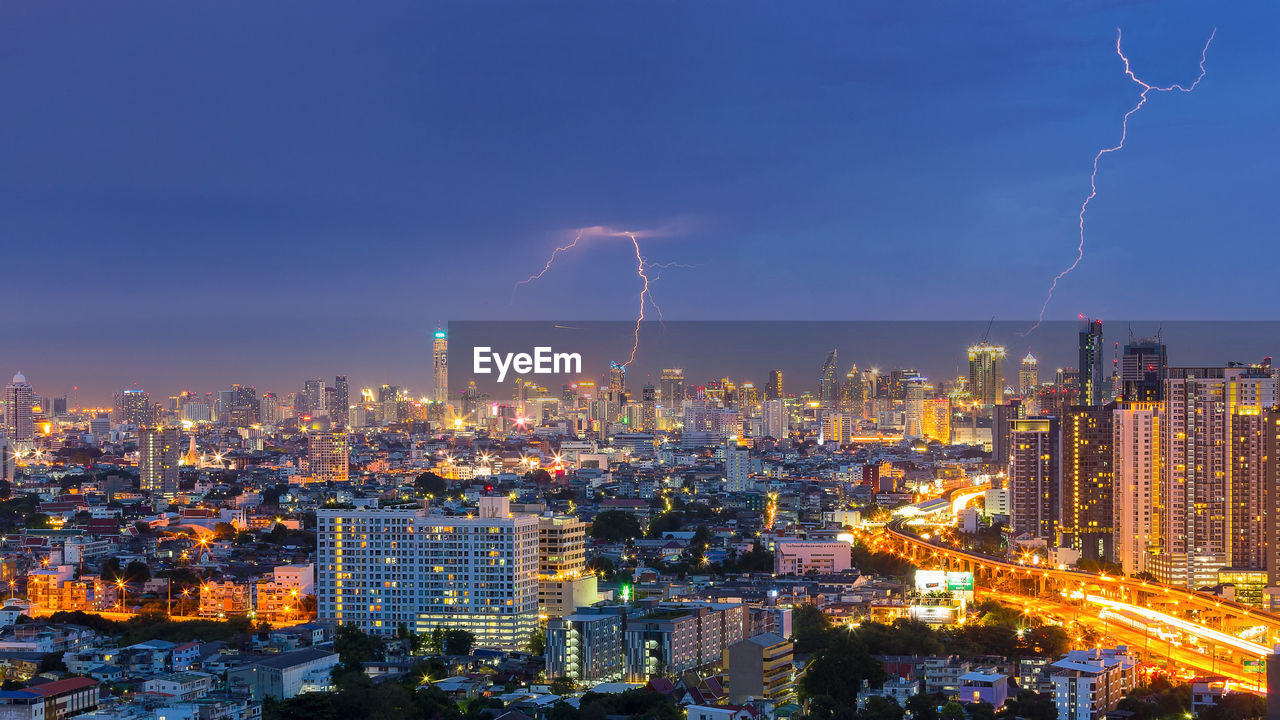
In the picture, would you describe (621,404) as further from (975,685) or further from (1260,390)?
(975,685)

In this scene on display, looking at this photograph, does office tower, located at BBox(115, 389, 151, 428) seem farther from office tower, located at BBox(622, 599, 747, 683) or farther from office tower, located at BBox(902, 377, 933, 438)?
office tower, located at BBox(622, 599, 747, 683)

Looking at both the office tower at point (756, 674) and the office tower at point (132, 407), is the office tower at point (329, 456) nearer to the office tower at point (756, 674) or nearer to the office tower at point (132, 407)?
the office tower at point (132, 407)

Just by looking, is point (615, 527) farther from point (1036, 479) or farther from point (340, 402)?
point (340, 402)

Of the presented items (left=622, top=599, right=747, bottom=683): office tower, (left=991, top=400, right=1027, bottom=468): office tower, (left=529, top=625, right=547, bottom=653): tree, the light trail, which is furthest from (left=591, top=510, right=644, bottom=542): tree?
(left=991, top=400, right=1027, bottom=468): office tower

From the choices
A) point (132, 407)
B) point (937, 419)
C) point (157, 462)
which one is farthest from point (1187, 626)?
point (132, 407)

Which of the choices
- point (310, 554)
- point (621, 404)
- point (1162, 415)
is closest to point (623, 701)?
point (310, 554)

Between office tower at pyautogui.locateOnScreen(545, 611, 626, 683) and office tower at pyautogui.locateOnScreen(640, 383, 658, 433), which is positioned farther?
office tower at pyautogui.locateOnScreen(640, 383, 658, 433)

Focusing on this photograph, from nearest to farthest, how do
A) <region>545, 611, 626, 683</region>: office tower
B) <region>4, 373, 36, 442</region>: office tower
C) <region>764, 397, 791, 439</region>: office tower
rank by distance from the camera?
<region>545, 611, 626, 683</region>: office tower
<region>4, 373, 36, 442</region>: office tower
<region>764, 397, 791, 439</region>: office tower
